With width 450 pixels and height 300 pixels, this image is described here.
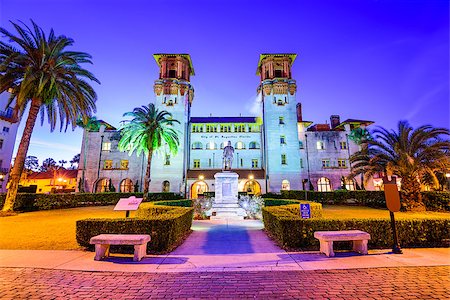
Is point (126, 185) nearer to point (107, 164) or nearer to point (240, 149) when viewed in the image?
point (107, 164)

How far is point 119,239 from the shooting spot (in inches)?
269

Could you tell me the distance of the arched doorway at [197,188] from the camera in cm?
4049

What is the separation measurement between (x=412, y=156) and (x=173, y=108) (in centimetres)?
3519

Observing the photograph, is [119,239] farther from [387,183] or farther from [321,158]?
[321,158]

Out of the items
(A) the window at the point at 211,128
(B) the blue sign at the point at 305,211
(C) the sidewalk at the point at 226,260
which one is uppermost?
(A) the window at the point at 211,128

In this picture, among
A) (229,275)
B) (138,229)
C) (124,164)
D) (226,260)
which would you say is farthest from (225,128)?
(229,275)

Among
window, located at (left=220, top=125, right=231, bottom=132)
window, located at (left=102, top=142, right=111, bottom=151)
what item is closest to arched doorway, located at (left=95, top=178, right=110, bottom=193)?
window, located at (left=102, top=142, right=111, bottom=151)

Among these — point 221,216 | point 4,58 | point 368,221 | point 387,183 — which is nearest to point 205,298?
point 368,221

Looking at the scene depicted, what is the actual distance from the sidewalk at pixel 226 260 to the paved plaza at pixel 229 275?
0.09 ft

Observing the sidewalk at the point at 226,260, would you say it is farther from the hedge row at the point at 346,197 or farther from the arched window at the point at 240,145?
the arched window at the point at 240,145

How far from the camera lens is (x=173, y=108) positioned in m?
40.7

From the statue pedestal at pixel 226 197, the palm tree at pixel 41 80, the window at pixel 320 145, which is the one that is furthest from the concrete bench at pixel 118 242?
the window at pixel 320 145

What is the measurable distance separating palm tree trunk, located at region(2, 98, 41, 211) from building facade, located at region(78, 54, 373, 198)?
20650 mm

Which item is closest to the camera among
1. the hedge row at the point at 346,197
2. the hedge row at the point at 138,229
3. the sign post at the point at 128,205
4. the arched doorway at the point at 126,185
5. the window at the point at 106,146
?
the hedge row at the point at 138,229
